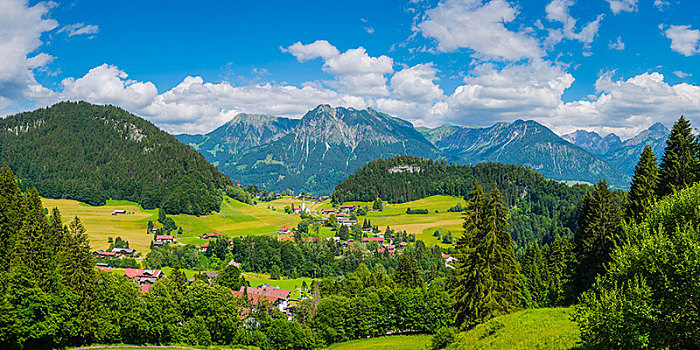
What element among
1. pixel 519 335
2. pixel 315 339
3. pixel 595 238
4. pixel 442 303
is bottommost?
pixel 315 339

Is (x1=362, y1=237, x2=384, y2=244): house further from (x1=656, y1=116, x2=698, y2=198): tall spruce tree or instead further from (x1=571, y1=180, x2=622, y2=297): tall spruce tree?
(x1=656, y1=116, x2=698, y2=198): tall spruce tree

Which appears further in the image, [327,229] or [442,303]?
[327,229]

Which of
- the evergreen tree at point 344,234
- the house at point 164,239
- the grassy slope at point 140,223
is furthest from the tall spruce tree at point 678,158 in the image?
the house at point 164,239

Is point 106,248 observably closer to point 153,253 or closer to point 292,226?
point 153,253

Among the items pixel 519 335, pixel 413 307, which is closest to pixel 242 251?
pixel 413 307

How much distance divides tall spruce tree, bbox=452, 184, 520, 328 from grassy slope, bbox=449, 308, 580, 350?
396 centimetres

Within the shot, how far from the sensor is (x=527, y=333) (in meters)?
23.5

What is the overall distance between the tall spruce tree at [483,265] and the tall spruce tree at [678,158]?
16394mm

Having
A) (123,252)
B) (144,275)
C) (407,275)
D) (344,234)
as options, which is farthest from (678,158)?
(123,252)

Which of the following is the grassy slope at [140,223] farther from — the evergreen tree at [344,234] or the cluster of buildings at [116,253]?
the evergreen tree at [344,234]

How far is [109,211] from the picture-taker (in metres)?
184

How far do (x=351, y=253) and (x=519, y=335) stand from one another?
108 meters

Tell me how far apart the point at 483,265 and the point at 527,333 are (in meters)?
11.1

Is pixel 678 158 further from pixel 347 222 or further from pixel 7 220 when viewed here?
pixel 347 222
